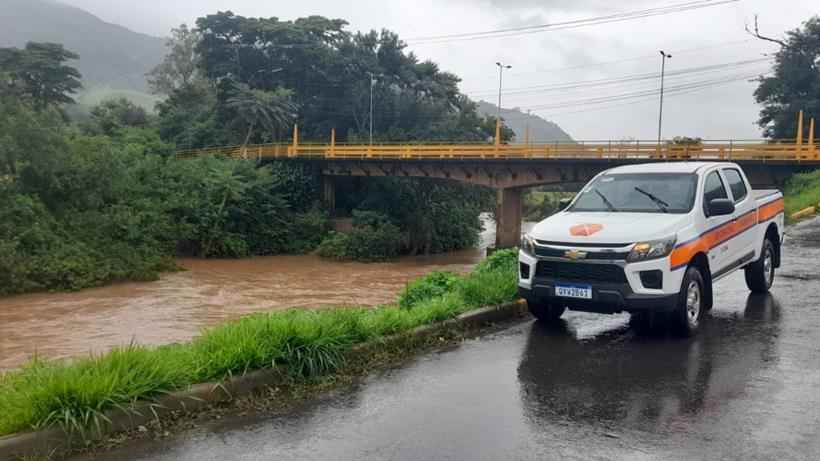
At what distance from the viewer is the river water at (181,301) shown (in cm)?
1781

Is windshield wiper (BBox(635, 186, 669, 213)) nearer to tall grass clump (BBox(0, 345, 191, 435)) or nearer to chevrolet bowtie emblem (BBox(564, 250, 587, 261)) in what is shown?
chevrolet bowtie emblem (BBox(564, 250, 587, 261))

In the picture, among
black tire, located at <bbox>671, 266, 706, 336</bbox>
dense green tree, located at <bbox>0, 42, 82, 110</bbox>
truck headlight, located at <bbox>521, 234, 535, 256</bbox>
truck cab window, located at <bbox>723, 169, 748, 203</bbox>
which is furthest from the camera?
dense green tree, located at <bbox>0, 42, 82, 110</bbox>

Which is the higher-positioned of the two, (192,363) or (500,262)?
(500,262)

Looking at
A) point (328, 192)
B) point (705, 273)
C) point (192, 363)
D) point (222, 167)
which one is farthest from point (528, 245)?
point (328, 192)

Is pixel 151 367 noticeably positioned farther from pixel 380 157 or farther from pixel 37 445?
pixel 380 157

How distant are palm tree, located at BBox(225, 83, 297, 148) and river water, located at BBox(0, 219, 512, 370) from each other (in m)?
17.5

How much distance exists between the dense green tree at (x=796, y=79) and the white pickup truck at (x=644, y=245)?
52947 mm

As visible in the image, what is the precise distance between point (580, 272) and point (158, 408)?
4339mm

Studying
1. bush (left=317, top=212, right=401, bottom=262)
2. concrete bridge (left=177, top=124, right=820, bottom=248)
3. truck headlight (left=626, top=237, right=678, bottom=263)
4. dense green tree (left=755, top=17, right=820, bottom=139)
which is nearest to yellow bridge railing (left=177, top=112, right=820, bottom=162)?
concrete bridge (left=177, top=124, right=820, bottom=248)

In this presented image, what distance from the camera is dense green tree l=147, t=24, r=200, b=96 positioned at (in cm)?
8919

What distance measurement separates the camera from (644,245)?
24.0ft

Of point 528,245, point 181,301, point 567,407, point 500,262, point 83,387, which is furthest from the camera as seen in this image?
point 181,301

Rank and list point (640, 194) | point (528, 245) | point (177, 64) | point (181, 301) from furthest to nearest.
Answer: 1. point (177, 64)
2. point (181, 301)
3. point (640, 194)
4. point (528, 245)

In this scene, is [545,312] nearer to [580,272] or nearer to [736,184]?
[580,272]
